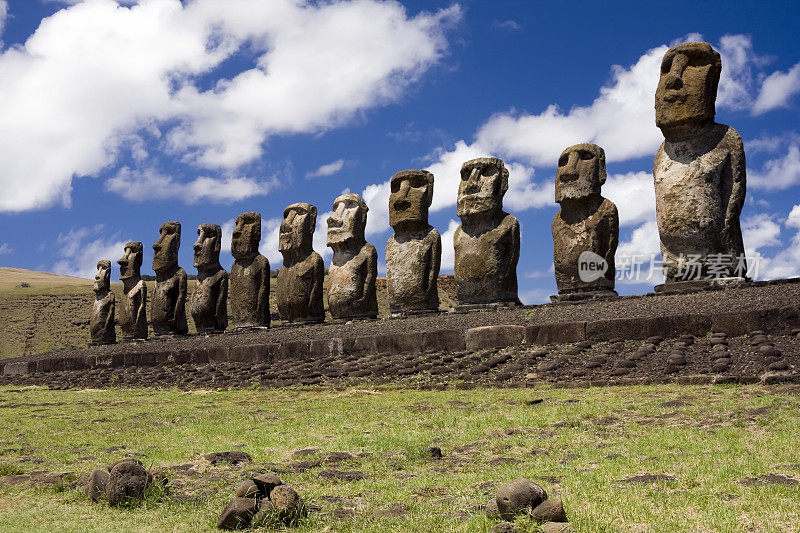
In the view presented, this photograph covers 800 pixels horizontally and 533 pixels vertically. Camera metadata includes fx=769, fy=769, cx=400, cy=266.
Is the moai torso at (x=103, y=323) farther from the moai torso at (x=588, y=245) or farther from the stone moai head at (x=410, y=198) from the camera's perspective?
the moai torso at (x=588, y=245)

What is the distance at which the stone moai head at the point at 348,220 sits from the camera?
1872 centimetres

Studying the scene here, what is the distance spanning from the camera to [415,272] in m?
17.0

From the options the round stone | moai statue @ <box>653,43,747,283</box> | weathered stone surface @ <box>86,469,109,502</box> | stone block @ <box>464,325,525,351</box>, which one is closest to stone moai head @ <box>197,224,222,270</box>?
stone block @ <box>464,325,525,351</box>

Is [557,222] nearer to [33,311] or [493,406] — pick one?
[493,406]

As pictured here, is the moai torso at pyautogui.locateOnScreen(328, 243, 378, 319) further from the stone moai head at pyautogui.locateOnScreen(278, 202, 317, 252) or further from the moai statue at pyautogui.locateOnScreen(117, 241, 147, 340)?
the moai statue at pyautogui.locateOnScreen(117, 241, 147, 340)

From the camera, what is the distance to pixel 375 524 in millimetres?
3576

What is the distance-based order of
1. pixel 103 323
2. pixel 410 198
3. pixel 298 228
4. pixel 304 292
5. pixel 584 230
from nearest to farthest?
pixel 584 230 → pixel 410 198 → pixel 304 292 → pixel 298 228 → pixel 103 323

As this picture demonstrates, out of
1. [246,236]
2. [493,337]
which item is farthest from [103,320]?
[493,337]

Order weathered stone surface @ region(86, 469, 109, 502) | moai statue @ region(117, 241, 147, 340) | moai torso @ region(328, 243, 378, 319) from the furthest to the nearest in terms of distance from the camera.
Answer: moai statue @ region(117, 241, 147, 340) < moai torso @ region(328, 243, 378, 319) < weathered stone surface @ region(86, 469, 109, 502)

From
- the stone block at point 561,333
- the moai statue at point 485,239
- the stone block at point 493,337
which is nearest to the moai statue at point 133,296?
the moai statue at point 485,239

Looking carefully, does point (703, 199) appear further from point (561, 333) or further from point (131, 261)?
point (131, 261)

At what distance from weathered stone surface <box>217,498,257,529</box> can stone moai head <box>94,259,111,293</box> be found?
23.6 metres

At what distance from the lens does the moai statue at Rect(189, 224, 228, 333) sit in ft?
70.6

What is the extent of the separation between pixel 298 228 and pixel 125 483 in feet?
52.0
